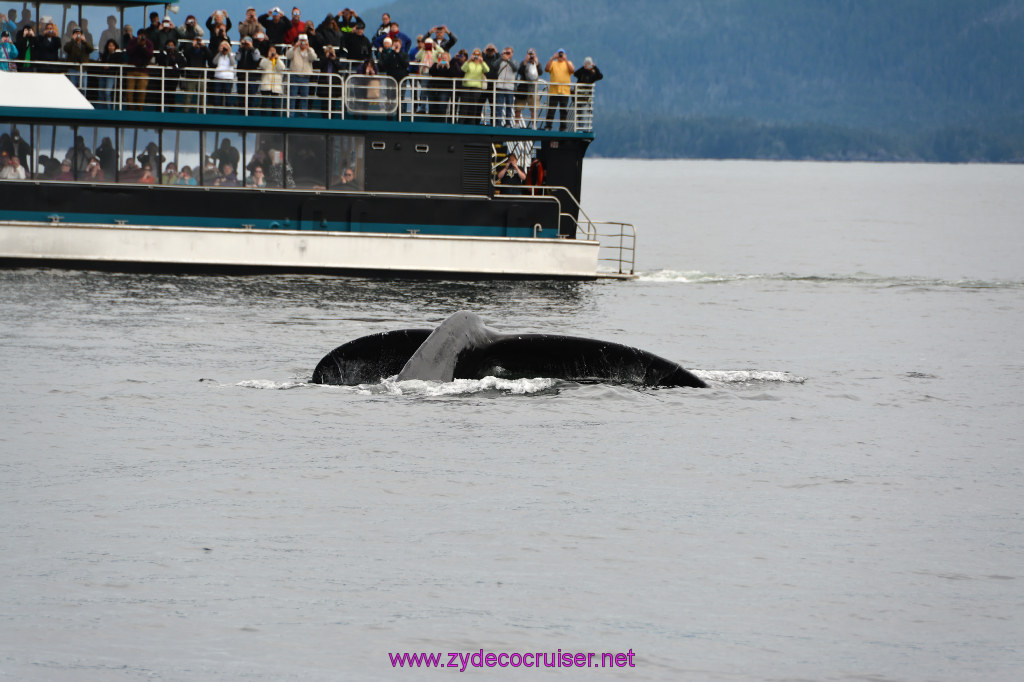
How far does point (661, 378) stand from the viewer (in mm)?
19766

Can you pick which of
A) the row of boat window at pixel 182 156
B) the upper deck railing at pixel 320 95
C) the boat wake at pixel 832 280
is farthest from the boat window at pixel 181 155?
the boat wake at pixel 832 280

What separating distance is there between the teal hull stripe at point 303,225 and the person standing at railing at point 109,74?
9.42 ft

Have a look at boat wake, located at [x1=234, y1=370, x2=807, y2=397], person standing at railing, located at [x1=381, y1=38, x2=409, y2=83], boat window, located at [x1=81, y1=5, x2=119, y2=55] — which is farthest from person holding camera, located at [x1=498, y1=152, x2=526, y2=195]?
boat wake, located at [x1=234, y1=370, x2=807, y2=397]

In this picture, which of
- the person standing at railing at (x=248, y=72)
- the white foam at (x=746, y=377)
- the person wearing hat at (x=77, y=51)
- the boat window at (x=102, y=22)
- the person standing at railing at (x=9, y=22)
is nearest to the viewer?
the white foam at (x=746, y=377)

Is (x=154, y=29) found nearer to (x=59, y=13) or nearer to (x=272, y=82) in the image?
(x=272, y=82)

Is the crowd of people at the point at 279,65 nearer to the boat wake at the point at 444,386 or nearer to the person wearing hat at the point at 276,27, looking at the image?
the person wearing hat at the point at 276,27

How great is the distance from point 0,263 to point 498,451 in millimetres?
22453

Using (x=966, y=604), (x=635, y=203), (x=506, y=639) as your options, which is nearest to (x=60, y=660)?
(x=506, y=639)

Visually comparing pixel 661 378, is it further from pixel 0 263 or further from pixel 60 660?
pixel 0 263

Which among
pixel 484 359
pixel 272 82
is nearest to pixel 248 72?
pixel 272 82

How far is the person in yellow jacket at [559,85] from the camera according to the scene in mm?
36281

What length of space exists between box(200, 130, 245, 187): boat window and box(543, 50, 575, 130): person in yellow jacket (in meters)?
7.51

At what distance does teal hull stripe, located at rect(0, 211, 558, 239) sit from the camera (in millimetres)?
35406

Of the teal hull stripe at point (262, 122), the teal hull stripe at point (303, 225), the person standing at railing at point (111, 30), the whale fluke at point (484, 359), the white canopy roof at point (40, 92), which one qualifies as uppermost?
the person standing at railing at point (111, 30)
